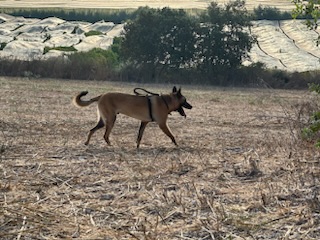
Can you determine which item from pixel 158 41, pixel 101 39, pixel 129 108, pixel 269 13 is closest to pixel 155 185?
pixel 129 108

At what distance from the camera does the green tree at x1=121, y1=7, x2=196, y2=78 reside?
38.7 meters

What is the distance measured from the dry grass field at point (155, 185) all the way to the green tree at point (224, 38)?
2378cm

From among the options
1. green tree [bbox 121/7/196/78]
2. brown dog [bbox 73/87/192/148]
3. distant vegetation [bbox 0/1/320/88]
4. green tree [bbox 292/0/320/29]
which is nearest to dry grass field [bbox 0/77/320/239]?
brown dog [bbox 73/87/192/148]

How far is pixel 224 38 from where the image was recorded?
127 feet

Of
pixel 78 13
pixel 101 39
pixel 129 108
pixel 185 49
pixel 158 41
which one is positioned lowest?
pixel 101 39

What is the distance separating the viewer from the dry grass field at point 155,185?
6.00 meters

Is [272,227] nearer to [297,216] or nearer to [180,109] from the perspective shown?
[297,216]

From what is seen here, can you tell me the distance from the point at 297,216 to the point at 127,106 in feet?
21.5

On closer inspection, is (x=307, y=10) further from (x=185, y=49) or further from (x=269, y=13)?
(x=269, y=13)

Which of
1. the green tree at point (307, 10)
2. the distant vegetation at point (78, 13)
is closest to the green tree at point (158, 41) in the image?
the distant vegetation at point (78, 13)

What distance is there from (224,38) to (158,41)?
383 cm

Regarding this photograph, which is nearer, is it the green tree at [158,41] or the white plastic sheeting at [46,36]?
the green tree at [158,41]

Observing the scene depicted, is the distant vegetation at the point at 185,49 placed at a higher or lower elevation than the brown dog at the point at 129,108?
lower

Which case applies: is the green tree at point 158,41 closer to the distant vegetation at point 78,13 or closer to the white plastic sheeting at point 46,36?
the white plastic sheeting at point 46,36
